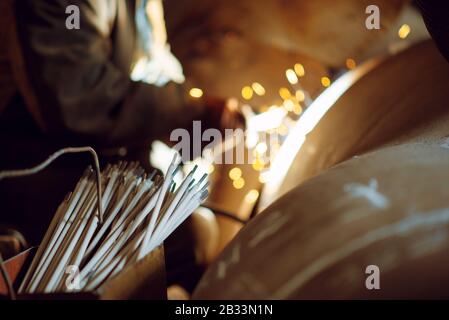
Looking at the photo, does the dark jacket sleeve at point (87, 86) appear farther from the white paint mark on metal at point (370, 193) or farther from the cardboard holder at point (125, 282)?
the white paint mark on metal at point (370, 193)

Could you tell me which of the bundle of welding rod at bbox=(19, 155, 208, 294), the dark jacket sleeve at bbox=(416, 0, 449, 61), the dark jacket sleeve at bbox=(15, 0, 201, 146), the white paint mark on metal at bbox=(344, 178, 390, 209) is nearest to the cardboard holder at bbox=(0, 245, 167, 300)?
the bundle of welding rod at bbox=(19, 155, 208, 294)

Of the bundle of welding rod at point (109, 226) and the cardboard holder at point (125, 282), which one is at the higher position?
the bundle of welding rod at point (109, 226)

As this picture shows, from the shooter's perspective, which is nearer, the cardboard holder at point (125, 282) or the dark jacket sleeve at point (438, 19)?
the cardboard holder at point (125, 282)

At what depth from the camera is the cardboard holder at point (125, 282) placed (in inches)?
18.1

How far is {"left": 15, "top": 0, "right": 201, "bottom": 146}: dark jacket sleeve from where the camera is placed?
4.15 ft

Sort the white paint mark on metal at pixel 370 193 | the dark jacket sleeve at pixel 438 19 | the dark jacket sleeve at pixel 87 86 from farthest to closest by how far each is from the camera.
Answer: the dark jacket sleeve at pixel 87 86 → the dark jacket sleeve at pixel 438 19 → the white paint mark on metal at pixel 370 193

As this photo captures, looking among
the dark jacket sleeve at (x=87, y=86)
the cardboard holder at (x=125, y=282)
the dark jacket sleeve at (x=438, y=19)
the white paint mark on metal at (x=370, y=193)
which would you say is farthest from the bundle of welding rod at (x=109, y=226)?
the dark jacket sleeve at (x=87, y=86)

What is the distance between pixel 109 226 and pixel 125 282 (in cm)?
12

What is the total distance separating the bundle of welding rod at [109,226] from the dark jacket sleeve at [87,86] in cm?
74

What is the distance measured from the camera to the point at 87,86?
4.47 ft

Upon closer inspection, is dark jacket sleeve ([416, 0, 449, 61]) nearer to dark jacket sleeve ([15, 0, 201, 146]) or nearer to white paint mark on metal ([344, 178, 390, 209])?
white paint mark on metal ([344, 178, 390, 209])

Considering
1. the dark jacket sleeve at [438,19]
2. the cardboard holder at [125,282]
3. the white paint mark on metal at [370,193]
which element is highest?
the dark jacket sleeve at [438,19]

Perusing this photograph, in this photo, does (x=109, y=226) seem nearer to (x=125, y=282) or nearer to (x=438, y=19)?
(x=125, y=282)

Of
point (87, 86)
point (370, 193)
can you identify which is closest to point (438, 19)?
point (370, 193)
